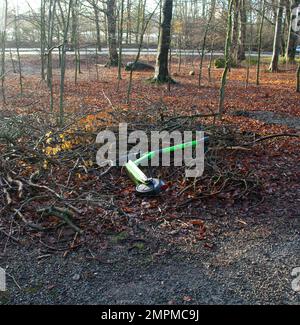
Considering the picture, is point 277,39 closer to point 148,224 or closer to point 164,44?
point 164,44

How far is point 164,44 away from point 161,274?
1207cm

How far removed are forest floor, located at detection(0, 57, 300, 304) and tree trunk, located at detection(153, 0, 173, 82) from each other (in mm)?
7313

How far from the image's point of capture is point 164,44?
1427 cm

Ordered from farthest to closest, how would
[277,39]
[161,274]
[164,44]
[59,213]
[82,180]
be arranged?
1. [277,39]
2. [164,44]
3. [82,180]
4. [59,213]
5. [161,274]

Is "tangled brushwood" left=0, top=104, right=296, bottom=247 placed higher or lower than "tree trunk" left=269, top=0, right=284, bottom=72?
lower

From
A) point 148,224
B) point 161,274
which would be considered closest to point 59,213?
point 148,224

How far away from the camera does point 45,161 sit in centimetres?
560

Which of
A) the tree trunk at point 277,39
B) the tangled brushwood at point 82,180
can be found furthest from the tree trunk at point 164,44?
the tangled brushwood at point 82,180

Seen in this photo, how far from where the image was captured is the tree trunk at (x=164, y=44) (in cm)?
1354

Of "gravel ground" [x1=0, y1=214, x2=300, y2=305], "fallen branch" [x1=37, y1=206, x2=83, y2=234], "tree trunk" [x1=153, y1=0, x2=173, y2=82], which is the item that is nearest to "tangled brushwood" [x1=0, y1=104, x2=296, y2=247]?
"fallen branch" [x1=37, y1=206, x2=83, y2=234]

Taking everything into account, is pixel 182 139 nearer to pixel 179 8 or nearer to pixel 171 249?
pixel 171 249

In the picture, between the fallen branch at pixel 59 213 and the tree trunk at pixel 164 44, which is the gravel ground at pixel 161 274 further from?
the tree trunk at pixel 164 44

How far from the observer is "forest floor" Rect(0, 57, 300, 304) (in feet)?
11.0

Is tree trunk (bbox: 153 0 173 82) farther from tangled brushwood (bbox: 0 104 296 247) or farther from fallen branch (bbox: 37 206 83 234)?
fallen branch (bbox: 37 206 83 234)
